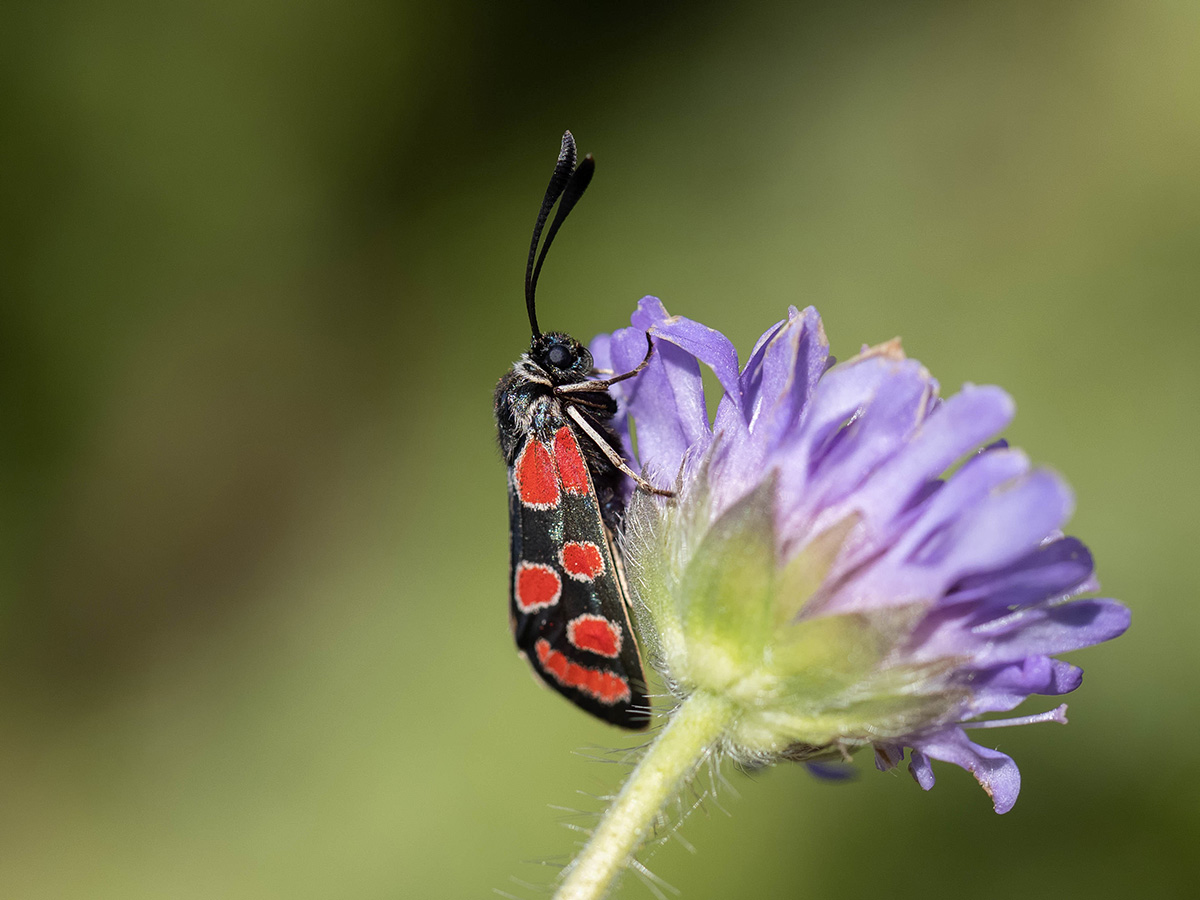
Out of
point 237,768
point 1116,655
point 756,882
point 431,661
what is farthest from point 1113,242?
point 237,768

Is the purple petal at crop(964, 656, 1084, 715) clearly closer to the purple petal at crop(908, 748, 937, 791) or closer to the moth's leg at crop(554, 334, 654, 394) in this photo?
the purple petal at crop(908, 748, 937, 791)

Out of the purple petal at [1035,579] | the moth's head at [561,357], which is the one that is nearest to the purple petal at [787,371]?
the purple petal at [1035,579]

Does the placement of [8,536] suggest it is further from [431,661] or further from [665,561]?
[665,561]

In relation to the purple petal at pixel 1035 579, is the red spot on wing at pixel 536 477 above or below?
below

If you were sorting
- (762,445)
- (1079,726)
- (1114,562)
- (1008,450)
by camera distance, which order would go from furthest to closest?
(1114,562), (1079,726), (762,445), (1008,450)

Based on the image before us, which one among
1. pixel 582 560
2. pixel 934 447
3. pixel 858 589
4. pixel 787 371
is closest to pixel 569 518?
pixel 582 560

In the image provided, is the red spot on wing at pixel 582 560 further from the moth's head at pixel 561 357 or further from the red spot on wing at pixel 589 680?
the moth's head at pixel 561 357

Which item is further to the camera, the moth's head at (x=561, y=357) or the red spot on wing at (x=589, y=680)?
the moth's head at (x=561, y=357)
